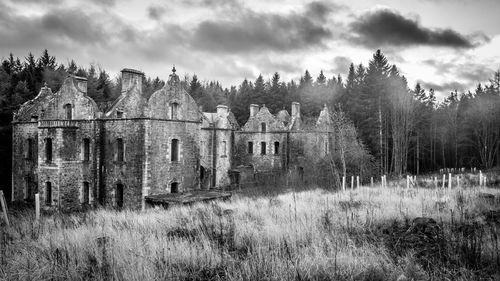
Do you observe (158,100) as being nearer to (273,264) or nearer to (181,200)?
(181,200)

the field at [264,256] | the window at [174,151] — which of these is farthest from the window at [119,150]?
the field at [264,256]

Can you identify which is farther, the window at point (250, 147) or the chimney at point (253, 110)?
the chimney at point (253, 110)

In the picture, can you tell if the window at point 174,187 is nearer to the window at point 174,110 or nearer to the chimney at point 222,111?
the window at point 174,110

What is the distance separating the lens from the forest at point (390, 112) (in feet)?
128

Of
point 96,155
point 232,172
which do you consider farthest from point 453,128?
point 96,155

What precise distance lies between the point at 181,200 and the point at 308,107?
45.4 m

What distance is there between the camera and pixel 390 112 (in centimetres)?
4344

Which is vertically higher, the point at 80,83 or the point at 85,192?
the point at 80,83

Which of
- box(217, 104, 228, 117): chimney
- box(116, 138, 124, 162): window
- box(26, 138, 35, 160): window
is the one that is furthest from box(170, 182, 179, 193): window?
box(26, 138, 35, 160): window

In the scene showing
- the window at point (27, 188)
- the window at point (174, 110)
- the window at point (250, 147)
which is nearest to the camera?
the window at point (174, 110)

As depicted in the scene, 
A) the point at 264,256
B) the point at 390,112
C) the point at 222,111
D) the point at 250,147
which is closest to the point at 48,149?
the point at 222,111

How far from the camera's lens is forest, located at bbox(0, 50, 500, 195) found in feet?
128

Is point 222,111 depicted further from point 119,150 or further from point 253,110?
point 119,150

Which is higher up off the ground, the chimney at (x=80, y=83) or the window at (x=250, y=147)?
the chimney at (x=80, y=83)
